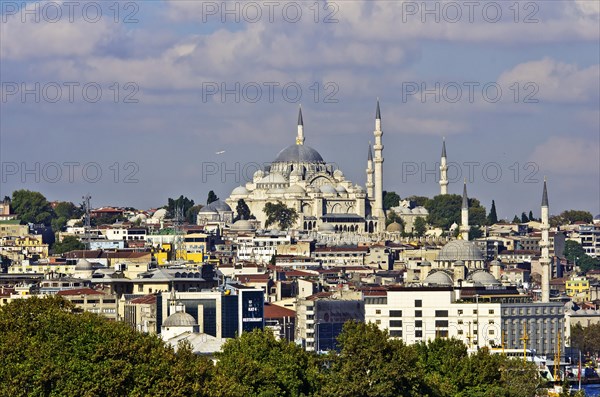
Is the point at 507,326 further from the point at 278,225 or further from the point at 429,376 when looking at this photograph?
the point at 278,225

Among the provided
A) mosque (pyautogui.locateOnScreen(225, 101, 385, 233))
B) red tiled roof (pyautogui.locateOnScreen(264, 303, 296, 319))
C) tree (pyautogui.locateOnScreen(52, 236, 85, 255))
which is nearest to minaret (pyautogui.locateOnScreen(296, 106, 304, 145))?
mosque (pyautogui.locateOnScreen(225, 101, 385, 233))

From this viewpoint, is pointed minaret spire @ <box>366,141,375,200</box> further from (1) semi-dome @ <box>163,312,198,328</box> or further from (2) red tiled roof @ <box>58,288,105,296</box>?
(1) semi-dome @ <box>163,312,198,328</box>

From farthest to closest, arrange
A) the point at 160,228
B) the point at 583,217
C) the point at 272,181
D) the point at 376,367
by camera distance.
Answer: the point at 583,217, the point at 272,181, the point at 160,228, the point at 376,367

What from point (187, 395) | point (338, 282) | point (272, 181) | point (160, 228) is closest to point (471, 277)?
point (338, 282)

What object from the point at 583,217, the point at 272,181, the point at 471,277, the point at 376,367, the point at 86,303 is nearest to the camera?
the point at 376,367

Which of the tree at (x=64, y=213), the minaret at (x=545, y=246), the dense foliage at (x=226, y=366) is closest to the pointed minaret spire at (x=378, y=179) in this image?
the tree at (x=64, y=213)
